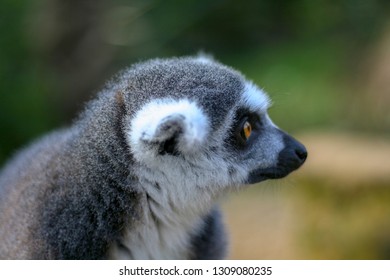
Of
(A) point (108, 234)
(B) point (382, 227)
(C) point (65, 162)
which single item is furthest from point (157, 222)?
(B) point (382, 227)

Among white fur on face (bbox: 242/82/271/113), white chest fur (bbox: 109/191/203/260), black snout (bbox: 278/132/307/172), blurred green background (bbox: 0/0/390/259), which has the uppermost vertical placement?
blurred green background (bbox: 0/0/390/259)

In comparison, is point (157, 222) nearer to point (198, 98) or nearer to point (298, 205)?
point (198, 98)

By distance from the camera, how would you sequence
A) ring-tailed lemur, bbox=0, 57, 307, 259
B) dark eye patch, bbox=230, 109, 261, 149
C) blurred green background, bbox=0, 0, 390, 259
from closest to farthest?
ring-tailed lemur, bbox=0, 57, 307, 259, dark eye patch, bbox=230, 109, 261, 149, blurred green background, bbox=0, 0, 390, 259

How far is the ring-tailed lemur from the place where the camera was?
287 cm

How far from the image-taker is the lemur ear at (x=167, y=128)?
272 cm

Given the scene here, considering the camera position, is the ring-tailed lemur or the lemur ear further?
the ring-tailed lemur

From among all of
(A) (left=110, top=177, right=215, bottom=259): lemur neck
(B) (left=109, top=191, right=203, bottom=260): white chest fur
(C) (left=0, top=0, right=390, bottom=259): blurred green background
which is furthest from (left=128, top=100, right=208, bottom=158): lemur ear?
(C) (left=0, top=0, right=390, bottom=259): blurred green background

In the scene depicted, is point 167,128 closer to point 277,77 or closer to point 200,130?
point 200,130

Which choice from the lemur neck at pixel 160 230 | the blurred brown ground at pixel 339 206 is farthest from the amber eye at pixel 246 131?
the blurred brown ground at pixel 339 206

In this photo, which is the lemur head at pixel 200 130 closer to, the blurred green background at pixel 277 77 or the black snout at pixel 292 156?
the black snout at pixel 292 156

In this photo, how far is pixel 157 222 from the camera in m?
3.07

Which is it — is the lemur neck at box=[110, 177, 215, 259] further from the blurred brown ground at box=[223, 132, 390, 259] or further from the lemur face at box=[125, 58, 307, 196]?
the blurred brown ground at box=[223, 132, 390, 259]

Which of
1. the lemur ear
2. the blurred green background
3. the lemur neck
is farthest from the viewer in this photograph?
the blurred green background

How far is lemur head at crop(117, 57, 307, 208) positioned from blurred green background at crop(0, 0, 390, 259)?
0.40 metres
